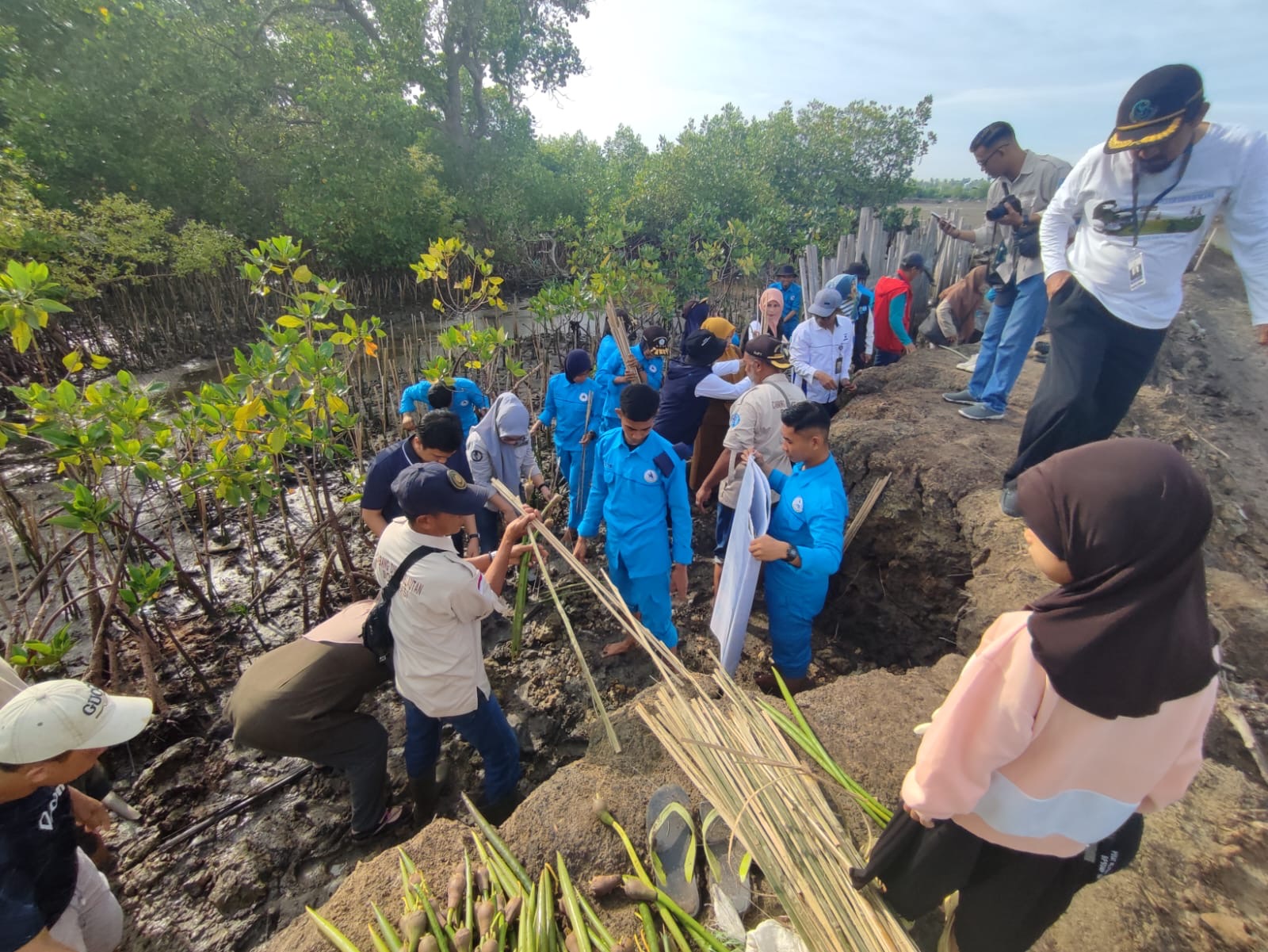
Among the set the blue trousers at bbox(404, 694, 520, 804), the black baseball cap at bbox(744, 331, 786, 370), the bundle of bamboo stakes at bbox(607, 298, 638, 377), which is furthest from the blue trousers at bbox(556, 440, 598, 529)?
the blue trousers at bbox(404, 694, 520, 804)

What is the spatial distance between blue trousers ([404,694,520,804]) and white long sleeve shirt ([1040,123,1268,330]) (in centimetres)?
352

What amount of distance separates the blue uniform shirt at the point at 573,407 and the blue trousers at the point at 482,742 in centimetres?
254

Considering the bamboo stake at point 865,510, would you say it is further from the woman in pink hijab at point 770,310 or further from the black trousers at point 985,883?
the black trousers at point 985,883

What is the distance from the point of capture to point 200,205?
34.4ft

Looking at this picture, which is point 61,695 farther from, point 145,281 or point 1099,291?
point 145,281

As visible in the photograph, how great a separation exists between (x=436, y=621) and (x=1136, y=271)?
3491 millimetres

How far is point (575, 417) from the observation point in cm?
464

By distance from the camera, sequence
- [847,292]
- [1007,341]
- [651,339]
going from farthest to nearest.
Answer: [847,292], [651,339], [1007,341]

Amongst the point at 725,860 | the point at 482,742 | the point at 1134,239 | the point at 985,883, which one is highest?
the point at 1134,239

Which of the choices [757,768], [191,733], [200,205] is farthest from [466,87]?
[757,768]

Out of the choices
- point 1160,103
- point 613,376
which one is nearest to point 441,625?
point 613,376

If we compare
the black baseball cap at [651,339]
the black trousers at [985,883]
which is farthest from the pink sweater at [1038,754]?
the black baseball cap at [651,339]

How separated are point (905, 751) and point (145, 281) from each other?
12141mm

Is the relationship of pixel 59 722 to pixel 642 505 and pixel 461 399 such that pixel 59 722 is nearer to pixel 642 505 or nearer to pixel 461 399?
pixel 642 505
